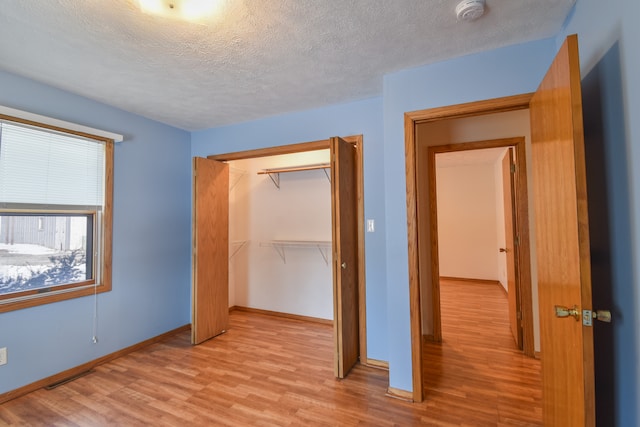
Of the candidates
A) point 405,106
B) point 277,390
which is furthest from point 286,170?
point 277,390

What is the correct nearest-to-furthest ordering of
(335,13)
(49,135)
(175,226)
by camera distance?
(335,13) → (49,135) → (175,226)

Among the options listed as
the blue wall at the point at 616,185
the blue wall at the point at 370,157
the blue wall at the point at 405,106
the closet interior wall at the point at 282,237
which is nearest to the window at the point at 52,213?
the closet interior wall at the point at 282,237

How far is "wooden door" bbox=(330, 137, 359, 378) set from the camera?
2373 millimetres

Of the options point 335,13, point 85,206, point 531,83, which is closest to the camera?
point 335,13

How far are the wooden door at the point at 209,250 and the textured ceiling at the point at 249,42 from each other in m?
1.00

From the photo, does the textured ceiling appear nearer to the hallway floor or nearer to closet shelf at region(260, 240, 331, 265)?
closet shelf at region(260, 240, 331, 265)

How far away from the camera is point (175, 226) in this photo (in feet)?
11.2

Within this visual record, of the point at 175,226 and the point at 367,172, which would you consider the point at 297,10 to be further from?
the point at 175,226

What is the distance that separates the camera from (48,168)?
7.78 ft

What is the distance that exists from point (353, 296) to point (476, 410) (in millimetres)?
1184

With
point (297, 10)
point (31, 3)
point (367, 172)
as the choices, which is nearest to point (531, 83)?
point (367, 172)

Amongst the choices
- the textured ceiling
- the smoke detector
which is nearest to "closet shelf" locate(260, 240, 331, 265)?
the textured ceiling

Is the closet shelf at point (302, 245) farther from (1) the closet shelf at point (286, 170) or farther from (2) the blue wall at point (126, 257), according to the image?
(2) the blue wall at point (126, 257)

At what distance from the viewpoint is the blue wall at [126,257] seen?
7.27ft
